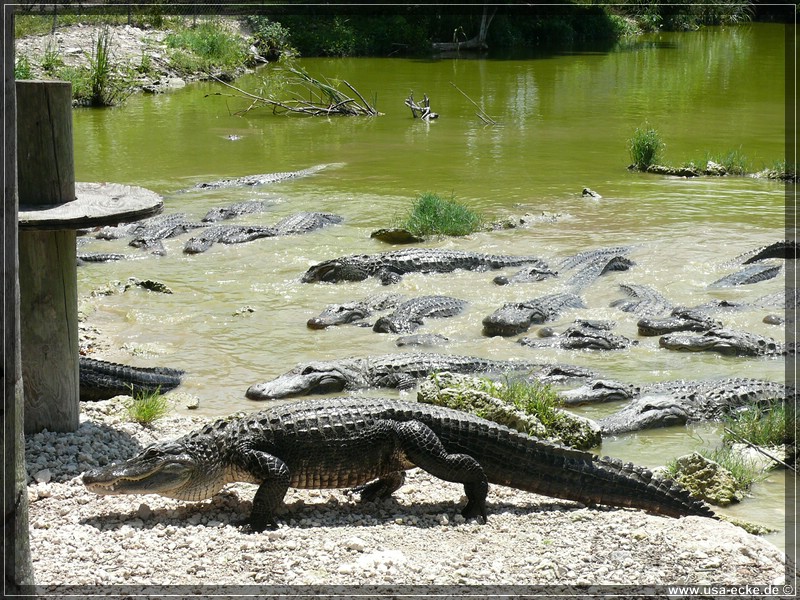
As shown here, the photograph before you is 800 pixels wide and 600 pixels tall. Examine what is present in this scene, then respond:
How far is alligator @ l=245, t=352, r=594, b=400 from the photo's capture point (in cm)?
723

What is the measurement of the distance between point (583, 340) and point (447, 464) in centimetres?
412

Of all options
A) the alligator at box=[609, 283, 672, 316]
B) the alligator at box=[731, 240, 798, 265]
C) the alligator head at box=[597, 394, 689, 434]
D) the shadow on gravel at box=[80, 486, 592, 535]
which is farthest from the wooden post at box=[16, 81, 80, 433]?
the alligator at box=[731, 240, 798, 265]

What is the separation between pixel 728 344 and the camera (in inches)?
322

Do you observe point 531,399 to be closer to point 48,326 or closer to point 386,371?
point 386,371

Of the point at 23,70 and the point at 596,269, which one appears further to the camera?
the point at 23,70

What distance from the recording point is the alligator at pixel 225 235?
1173 centimetres

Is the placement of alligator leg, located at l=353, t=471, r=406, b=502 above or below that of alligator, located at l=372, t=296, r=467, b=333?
below

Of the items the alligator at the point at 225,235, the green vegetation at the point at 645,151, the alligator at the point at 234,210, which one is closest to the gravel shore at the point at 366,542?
the alligator at the point at 225,235

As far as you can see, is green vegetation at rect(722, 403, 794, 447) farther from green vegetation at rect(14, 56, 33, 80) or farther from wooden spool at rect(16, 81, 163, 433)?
→ green vegetation at rect(14, 56, 33, 80)

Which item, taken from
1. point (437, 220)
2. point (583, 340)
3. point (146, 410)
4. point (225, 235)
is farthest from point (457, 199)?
point (146, 410)

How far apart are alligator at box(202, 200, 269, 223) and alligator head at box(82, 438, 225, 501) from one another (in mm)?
9002

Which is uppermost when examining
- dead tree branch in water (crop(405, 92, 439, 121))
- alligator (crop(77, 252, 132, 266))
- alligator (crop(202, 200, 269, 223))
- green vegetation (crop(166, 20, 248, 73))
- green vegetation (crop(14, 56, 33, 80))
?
green vegetation (crop(166, 20, 248, 73))

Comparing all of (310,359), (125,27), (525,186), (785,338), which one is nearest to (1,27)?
(310,359)

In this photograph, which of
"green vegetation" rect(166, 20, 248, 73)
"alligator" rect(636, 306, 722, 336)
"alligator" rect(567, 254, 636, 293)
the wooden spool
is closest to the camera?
the wooden spool
